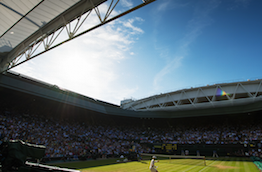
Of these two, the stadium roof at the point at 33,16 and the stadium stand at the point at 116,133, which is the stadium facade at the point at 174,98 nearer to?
the stadium stand at the point at 116,133

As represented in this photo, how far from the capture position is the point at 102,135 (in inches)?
1254

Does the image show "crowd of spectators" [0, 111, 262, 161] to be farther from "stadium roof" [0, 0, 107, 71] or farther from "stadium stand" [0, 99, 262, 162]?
"stadium roof" [0, 0, 107, 71]

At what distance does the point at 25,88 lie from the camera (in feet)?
69.8

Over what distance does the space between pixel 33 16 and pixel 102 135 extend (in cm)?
2565

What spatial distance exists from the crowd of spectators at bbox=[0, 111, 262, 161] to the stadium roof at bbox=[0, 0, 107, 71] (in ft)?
39.9

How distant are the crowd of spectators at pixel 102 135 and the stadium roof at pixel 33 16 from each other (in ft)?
39.9

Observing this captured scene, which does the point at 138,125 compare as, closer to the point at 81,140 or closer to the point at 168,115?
the point at 168,115

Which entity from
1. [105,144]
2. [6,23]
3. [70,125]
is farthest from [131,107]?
[6,23]

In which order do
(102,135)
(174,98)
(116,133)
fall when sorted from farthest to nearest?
(116,133)
(174,98)
(102,135)

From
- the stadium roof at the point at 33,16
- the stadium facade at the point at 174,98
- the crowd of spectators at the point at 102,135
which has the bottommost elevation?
the crowd of spectators at the point at 102,135

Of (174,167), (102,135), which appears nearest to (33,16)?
(174,167)

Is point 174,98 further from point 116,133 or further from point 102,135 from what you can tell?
point 102,135

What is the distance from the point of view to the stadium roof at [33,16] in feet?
34.1

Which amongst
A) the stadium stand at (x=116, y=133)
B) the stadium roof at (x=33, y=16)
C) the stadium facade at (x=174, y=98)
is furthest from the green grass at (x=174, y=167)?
the stadium roof at (x=33, y=16)
